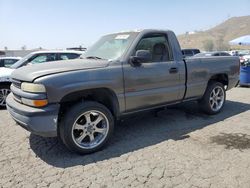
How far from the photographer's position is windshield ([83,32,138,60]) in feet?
15.1

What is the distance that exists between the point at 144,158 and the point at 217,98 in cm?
327

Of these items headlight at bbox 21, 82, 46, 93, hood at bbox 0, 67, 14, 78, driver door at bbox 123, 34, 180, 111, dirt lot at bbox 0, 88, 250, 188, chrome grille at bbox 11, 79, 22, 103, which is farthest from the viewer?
hood at bbox 0, 67, 14, 78

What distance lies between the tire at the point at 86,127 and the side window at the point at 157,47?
1.53 metres

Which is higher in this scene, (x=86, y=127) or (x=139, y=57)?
(x=139, y=57)

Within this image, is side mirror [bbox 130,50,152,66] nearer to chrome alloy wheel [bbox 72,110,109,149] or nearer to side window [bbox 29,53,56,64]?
chrome alloy wheel [bbox 72,110,109,149]

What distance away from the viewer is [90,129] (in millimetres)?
4145

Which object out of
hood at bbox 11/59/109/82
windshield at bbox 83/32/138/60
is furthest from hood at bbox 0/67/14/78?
hood at bbox 11/59/109/82

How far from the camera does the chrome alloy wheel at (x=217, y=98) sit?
617cm

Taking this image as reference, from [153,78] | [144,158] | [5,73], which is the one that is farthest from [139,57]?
[5,73]

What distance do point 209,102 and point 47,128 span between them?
3897 millimetres

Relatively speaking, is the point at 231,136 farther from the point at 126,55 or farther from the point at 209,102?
the point at 126,55

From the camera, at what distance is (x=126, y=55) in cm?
442

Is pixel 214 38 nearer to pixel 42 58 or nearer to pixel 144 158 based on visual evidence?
pixel 42 58

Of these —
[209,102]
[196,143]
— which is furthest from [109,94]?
[209,102]
